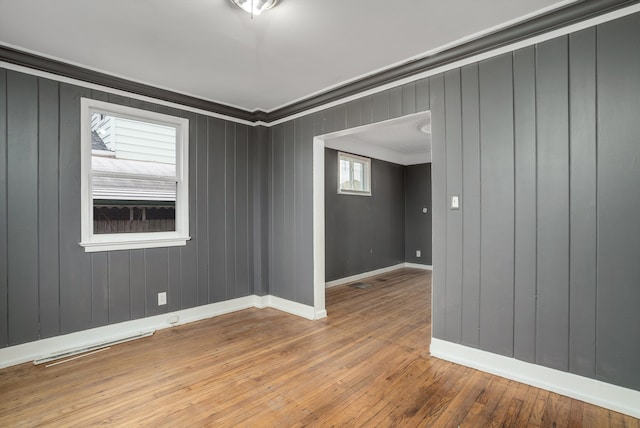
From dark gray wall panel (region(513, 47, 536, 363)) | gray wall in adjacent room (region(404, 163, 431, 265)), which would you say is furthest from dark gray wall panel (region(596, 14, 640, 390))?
gray wall in adjacent room (region(404, 163, 431, 265))

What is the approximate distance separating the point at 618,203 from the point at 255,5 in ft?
8.72

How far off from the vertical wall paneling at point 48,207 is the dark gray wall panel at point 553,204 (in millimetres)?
4045

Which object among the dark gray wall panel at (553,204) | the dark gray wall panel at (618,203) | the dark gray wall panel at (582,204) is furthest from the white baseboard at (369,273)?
the dark gray wall panel at (618,203)

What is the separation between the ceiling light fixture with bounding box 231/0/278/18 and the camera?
6.84ft

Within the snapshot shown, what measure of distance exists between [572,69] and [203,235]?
150 inches

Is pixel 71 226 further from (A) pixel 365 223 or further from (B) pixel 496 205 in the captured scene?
(A) pixel 365 223

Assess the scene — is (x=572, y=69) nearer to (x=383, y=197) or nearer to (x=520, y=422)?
(x=520, y=422)

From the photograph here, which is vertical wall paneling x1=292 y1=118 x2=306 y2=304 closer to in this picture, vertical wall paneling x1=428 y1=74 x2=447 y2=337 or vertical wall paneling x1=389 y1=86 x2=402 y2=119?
vertical wall paneling x1=389 y1=86 x2=402 y2=119

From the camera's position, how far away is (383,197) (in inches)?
275

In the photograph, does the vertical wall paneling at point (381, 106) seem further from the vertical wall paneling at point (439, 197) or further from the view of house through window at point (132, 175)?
the view of house through window at point (132, 175)

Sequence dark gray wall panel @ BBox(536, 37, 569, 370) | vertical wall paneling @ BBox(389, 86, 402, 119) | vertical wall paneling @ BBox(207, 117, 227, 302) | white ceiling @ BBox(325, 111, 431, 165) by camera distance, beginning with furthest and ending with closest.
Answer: white ceiling @ BBox(325, 111, 431, 165)
vertical wall paneling @ BBox(207, 117, 227, 302)
vertical wall paneling @ BBox(389, 86, 402, 119)
dark gray wall panel @ BBox(536, 37, 569, 370)

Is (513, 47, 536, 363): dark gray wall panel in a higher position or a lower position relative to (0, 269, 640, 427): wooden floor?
higher

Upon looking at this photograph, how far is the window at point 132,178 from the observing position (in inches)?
126

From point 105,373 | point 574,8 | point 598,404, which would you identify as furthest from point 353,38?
point 105,373
